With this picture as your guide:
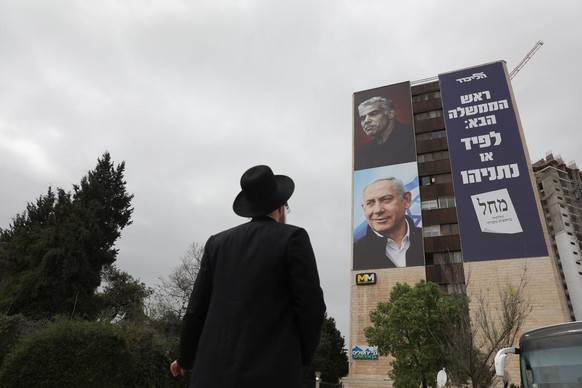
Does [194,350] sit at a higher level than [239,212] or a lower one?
lower

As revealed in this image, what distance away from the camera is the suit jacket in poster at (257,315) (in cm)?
185

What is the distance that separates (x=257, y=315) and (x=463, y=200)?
3355 cm

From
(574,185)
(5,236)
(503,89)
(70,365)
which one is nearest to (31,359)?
(70,365)

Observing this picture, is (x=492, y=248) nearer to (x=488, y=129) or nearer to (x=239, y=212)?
(x=488, y=129)

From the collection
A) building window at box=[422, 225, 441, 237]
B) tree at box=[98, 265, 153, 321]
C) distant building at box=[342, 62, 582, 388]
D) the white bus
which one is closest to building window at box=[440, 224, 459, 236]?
distant building at box=[342, 62, 582, 388]

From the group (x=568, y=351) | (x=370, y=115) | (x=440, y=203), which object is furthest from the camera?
(x=370, y=115)

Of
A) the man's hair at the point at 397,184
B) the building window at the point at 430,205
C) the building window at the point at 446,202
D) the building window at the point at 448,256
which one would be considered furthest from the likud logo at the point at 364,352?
the building window at the point at 446,202

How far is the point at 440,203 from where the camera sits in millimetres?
34125

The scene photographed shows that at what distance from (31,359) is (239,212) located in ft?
34.2

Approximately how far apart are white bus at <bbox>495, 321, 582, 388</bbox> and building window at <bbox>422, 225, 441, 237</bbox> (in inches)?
1088

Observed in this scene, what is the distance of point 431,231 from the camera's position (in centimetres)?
3341

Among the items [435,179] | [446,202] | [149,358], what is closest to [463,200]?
[446,202]

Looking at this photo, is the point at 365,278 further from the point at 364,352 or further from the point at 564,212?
the point at 564,212

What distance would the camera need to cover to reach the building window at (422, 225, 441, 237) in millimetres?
33213
